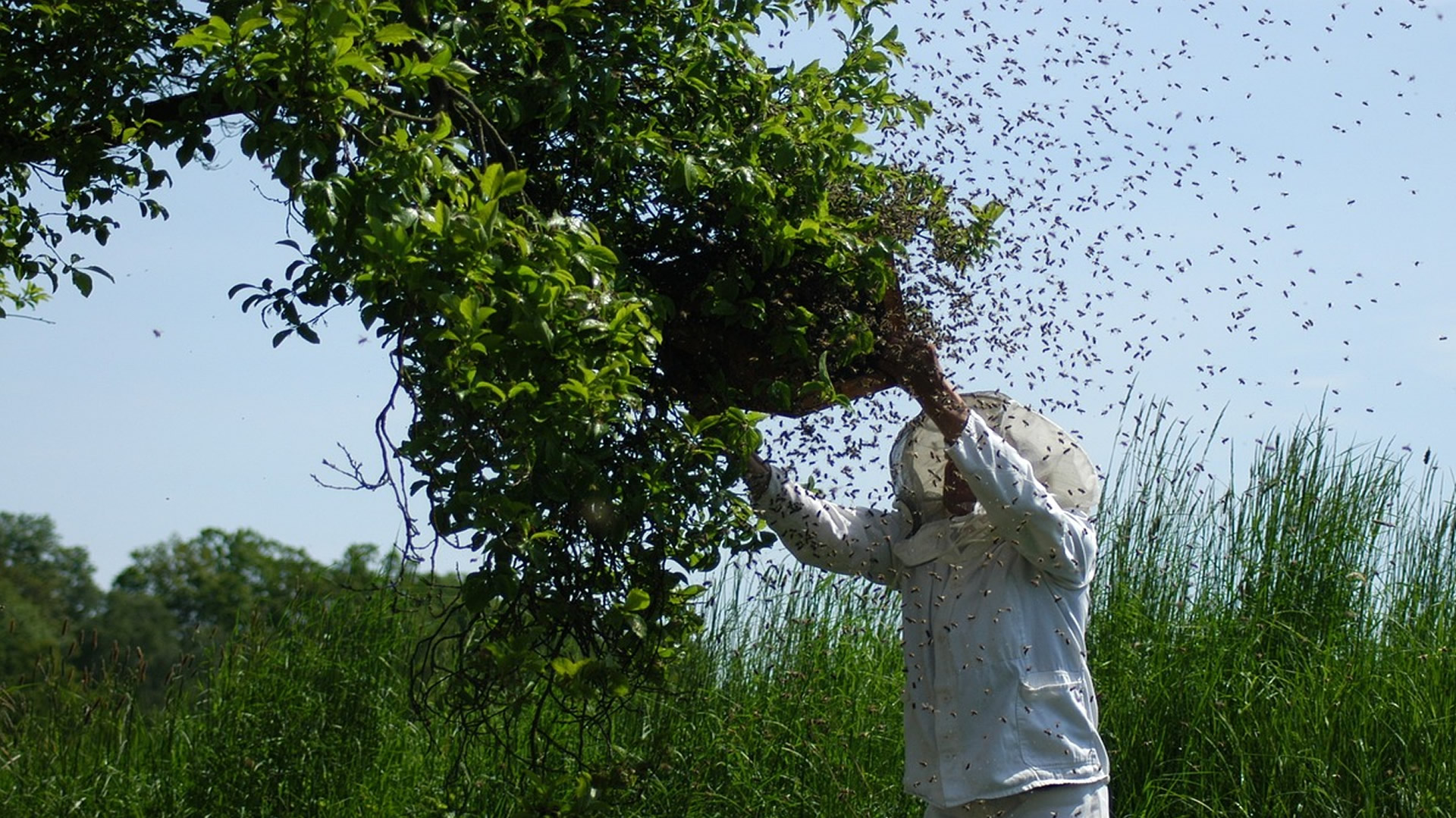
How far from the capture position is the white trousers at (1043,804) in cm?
306

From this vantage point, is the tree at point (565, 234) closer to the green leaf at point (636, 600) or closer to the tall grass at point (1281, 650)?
the green leaf at point (636, 600)

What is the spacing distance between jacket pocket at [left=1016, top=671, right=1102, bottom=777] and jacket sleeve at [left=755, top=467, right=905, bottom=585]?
519 mm

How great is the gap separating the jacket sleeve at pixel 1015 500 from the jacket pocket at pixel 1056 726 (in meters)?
0.26

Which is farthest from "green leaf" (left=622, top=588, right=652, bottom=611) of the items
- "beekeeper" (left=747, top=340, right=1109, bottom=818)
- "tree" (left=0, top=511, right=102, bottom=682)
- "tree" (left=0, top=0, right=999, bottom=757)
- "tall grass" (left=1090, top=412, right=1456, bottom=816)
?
"tree" (left=0, top=511, right=102, bottom=682)

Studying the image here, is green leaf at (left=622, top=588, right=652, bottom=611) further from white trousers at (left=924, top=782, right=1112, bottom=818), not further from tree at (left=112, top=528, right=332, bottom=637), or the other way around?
tree at (left=112, top=528, right=332, bottom=637)

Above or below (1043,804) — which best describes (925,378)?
above

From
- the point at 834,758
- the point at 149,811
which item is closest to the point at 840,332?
the point at 834,758

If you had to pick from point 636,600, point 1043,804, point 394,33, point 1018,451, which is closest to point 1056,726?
point 1043,804

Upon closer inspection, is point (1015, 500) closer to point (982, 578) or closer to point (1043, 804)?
point (982, 578)

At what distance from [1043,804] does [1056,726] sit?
17 centimetres

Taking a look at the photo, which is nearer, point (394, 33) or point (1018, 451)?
point (394, 33)

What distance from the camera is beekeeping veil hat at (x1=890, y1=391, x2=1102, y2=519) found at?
329 centimetres


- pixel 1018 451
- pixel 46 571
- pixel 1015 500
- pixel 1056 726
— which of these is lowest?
pixel 1056 726

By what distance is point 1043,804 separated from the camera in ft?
10.0
